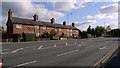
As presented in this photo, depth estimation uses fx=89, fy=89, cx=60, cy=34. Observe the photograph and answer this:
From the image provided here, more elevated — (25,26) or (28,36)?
(25,26)

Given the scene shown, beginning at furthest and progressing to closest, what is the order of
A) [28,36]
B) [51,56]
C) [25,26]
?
1. [25,26]
2. [28,36]
3. [51,56]

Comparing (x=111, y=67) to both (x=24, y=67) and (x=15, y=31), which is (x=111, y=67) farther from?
(x=15, y=31)

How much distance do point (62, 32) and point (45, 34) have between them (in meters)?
13.8

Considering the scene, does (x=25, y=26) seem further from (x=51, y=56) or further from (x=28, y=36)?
(x=51, y=56)

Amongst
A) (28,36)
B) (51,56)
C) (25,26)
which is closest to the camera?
(51,56)

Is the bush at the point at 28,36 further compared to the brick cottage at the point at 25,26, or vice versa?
the brick cottage at the point at 25,26

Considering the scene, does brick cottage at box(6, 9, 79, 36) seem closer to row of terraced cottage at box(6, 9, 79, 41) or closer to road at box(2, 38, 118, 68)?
row of terraced cottage at box(6, 9, 79, 41)

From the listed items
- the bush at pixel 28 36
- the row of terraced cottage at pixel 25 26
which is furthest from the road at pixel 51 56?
the row of terraced cottage at pixel 25 26

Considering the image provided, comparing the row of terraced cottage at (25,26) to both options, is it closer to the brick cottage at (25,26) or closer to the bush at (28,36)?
the brick cottage at (25,26)

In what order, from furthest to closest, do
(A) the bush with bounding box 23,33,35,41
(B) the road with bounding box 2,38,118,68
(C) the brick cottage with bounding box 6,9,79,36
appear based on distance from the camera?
1. (C) the brick cottage with bounding box 6,9,79,36
2. (A) the bush with bounding box 23,33,35,41
3. (B) the road with bounding box 2,38,118,68

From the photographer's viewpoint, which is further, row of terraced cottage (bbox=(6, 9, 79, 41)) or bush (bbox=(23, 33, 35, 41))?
row of terraced cottage (bbox=(6, 9, 79, 41))

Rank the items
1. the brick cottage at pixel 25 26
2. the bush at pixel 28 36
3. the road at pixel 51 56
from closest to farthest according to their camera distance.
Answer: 1. the road at pixel 51 56
2. the bush at pixel 28 36
3. the brick cottage at pixel 25 26

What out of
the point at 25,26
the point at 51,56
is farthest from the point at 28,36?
the point at 51,56

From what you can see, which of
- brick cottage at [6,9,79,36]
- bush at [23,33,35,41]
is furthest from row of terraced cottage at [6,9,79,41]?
bush at [23,33,35,41]
